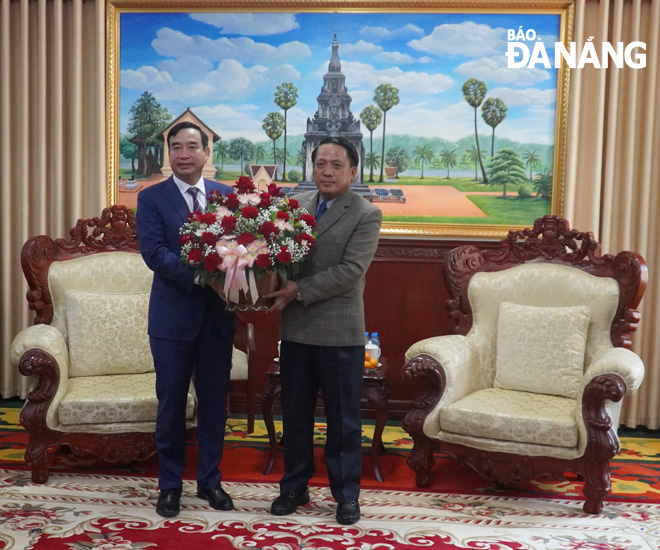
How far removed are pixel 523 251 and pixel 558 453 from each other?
1.25m

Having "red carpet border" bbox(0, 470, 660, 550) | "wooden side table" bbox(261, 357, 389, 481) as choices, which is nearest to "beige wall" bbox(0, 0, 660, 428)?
"red carpet border" bbox(0, 470, 660, 550)

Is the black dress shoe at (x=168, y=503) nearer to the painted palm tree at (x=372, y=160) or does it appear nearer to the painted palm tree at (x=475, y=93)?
the painted palm tree at (x=372, y=160)

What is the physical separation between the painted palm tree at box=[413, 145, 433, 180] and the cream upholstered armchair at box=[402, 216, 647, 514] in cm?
93

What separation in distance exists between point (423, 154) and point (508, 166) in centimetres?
57

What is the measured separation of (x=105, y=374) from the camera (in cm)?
381

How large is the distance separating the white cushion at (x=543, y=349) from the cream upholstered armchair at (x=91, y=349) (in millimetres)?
1497

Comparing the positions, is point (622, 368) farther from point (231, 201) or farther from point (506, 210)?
point (231, 201)

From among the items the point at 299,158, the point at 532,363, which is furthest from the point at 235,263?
the point at 299,158

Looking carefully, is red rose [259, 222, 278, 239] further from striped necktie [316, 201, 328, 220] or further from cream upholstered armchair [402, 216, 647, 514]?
cream upholstered armchair [402, 216, 647, 514]

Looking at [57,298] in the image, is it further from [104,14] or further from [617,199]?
[617,199]

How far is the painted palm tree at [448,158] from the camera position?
4.72 m

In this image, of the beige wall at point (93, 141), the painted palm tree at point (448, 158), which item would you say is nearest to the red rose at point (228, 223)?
the painted palm tree at point (448, 158)

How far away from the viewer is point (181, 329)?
2.97 m

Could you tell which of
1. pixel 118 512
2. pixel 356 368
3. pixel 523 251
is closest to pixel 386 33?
pixel 523 251
